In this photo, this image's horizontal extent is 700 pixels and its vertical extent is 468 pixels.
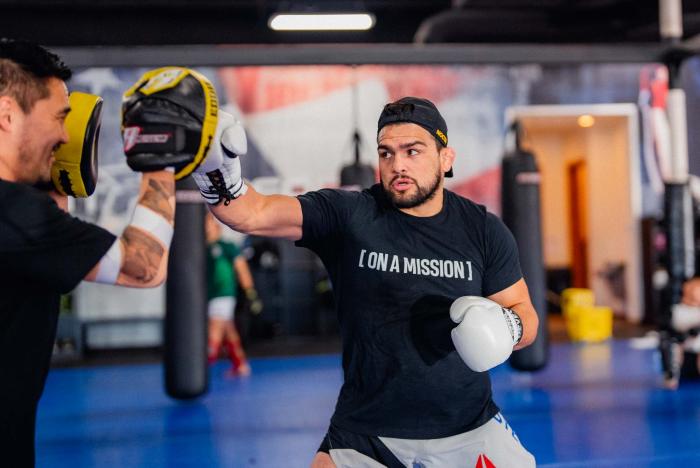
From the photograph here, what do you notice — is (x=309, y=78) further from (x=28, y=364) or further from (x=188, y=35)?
(x=28, y=364)

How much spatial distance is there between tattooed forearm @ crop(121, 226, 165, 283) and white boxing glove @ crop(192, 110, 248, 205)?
25cm

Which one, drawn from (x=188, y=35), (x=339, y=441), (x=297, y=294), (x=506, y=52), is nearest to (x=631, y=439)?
(x=506, y=52)

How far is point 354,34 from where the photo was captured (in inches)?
330

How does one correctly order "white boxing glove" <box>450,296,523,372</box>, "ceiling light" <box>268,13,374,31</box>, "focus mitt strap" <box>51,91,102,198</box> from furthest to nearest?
"ceiling light" <box>268,13,374,31</box> < "white boxing glove" <box>450,296,523,372</box> < "focus mitt strap" <box>51,91,102,198</box>

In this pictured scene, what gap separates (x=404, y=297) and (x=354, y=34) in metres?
6.90

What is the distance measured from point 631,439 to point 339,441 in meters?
2.32

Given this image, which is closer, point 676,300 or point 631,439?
point 631,439

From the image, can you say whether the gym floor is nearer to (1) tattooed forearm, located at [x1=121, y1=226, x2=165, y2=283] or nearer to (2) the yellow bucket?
(2) the yellow bucket

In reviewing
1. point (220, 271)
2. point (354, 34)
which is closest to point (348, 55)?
point (220, 271)

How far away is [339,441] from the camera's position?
1.94 metres

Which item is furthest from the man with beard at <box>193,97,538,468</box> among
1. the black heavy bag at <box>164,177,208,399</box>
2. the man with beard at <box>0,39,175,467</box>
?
the black heavy bag at <box>164,177,208,399</box>

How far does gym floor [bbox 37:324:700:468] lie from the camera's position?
138 inches

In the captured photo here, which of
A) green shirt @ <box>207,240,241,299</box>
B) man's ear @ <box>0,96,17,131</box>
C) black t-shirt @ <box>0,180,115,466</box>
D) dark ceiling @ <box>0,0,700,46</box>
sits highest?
dark ceiling @ <box>0,0,700,46</box>

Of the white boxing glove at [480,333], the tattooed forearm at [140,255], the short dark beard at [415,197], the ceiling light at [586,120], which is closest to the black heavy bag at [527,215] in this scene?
the short dark beard at [415,197]
